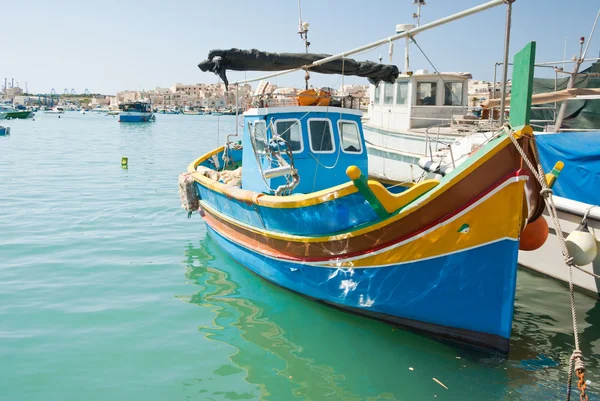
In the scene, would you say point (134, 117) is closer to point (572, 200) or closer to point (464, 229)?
point (572, 200)

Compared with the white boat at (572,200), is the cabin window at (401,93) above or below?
above

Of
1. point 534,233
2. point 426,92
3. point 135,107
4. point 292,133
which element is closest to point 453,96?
point 426,92

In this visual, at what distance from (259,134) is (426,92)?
996cm

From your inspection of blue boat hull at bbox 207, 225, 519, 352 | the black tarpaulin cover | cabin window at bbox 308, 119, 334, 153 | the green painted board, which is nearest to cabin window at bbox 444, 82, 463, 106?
the black tarpaulin cover

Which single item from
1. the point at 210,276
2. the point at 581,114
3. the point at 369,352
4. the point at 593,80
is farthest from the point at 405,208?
the point at 593,80

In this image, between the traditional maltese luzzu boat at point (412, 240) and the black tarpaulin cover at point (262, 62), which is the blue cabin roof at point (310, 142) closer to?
the traditional maltese luzzu boat at point (412, 240)

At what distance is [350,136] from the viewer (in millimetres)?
9078

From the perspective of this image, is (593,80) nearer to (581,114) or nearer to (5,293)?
(581,114)

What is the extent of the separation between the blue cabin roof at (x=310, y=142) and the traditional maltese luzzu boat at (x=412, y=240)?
0.23m

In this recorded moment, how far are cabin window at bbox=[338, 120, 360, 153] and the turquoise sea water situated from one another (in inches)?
113

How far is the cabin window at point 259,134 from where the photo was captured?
8.70m

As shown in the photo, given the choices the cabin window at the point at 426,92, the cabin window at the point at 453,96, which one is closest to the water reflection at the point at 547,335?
the cabin window at the point at 426,92

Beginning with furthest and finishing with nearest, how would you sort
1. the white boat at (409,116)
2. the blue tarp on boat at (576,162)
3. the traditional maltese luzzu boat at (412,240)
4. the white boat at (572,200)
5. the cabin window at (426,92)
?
the cabin window at (426,92) < the white boat at (409,116) < the blue tarp on boat at (576,162) < the white boat at (572,200) < the traditional maltese luzzu boat at (412,240)

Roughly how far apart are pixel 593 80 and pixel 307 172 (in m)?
9.88
